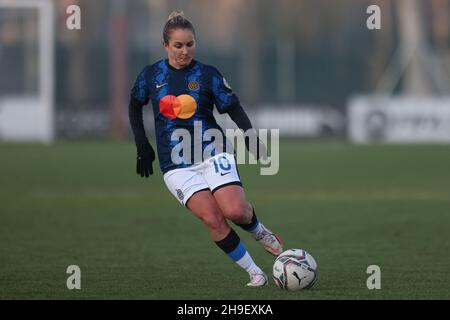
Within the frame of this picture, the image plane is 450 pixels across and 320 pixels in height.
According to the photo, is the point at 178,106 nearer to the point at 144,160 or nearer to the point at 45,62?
the point at 144,160

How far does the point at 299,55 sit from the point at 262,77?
1901 millimetres

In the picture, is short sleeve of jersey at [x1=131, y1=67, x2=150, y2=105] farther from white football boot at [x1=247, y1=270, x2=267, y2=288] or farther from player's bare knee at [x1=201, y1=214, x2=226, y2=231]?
white football boot at [x1=247, y1=270, x2=267, y2=288]

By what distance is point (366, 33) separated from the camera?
5119 cm

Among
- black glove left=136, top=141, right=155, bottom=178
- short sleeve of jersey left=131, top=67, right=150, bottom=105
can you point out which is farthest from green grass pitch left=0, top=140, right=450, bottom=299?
short sleeve of jersey left=131, top=67, right=150, bottom=105

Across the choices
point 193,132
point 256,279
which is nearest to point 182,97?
point 193,132

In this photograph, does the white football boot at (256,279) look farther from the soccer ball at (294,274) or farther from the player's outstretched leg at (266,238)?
the player's outstretched leg at (266,238)

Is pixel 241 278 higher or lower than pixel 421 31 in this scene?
lower

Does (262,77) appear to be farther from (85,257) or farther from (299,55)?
(85,257)

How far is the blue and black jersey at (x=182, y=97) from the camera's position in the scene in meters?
8.54

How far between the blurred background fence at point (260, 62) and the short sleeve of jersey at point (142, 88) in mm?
22089

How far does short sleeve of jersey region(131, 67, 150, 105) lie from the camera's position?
8633mm

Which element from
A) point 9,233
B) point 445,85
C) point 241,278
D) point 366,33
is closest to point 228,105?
point 241,278

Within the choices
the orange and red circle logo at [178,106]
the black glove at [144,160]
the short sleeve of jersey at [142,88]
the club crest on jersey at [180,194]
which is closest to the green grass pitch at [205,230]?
the club crest on jersey at [180,194]

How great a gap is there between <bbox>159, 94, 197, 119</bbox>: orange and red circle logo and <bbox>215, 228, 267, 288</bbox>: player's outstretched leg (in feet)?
3.19
